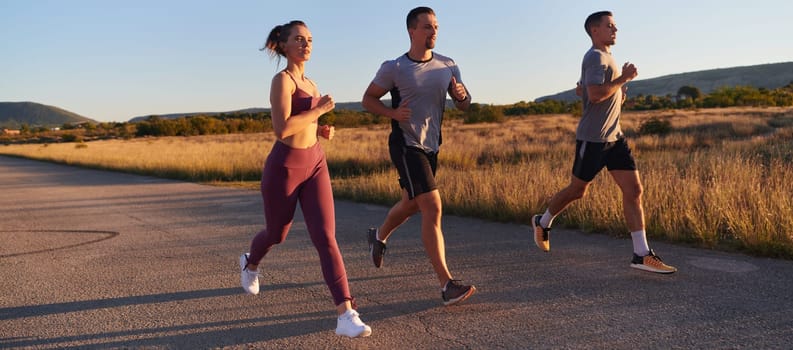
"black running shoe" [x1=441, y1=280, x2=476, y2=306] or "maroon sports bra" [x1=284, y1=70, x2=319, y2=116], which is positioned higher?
"maroon sports bra" [x1=284, y1=70, x2=319, y2=116]

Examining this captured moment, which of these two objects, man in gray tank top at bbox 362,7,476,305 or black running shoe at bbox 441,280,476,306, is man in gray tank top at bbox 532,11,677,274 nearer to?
man in gray tank top at bbox 362,7,476,305

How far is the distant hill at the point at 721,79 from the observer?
130750 mm

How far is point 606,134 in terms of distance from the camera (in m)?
4.92

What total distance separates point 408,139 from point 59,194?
1218 cm

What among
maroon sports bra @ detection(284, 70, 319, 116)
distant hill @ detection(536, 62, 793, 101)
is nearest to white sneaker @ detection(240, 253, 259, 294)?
maroon sports bra @ detection(284, 70, 319, 116)

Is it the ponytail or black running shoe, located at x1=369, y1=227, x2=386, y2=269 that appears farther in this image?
black running shoe, located at x1=369, y1=227, x2=386, y2=269

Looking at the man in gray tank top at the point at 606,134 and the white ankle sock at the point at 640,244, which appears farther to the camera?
the white ankle sock at the point at 640,244

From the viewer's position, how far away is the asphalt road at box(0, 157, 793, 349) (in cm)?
353

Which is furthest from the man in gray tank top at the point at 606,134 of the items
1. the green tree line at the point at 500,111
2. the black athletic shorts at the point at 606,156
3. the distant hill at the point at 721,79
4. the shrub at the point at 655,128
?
the distant hill at the point at 721,79

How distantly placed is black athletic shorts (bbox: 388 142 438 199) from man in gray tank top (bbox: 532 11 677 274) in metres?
1.46

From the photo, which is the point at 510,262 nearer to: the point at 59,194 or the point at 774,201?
the point at 774,201

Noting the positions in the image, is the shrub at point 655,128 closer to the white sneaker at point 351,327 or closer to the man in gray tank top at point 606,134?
the man in gray tank top at point 606,134

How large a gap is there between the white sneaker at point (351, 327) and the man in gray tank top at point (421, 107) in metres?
0.80

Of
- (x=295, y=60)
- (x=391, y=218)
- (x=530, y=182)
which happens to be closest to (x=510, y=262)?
(x=391, y=218)
